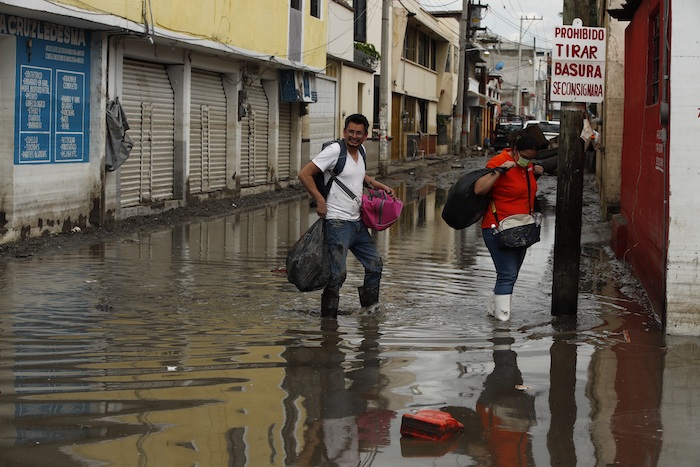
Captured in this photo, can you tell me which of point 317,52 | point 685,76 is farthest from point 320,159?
point 317,52

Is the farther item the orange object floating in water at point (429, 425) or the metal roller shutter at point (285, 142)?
the metal roller shutter at point (285, 142)

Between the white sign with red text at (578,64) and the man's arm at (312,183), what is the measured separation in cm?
202

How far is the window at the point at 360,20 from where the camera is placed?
108 feet

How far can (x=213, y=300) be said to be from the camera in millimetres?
9109

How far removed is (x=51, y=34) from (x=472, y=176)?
299 inches

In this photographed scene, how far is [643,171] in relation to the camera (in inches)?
414

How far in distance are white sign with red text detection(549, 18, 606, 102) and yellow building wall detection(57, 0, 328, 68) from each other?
725 centimetres

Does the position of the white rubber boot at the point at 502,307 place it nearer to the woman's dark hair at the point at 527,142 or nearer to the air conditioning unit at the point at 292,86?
the woman's dark hair at the point at 527,142

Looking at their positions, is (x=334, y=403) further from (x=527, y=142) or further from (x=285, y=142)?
(x=285, y=142)

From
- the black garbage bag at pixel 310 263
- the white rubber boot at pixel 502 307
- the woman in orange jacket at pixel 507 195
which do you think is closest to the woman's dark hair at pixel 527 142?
the woman in orange jacket at pixel 507 195

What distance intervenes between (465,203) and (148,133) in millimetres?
10347

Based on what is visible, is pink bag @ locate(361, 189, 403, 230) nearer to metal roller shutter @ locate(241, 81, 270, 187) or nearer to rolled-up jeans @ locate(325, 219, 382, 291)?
rolled-up jeans @ locate(325, 219, 382, 291)

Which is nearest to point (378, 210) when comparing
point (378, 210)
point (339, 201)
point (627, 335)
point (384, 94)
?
point (378, 210)

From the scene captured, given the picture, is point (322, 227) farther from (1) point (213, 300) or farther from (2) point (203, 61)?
(2) point (203, 61)
